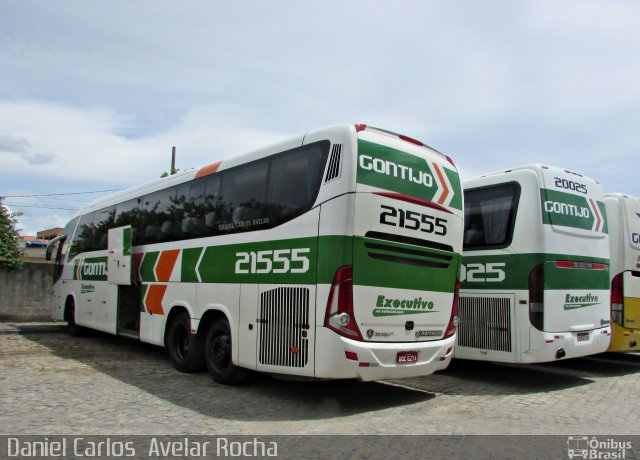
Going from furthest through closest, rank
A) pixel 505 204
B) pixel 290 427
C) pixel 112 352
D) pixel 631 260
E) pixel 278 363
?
pixel 112 352, pixel 631 260, pixel 505 204, pixel 278 363, pixel 290 427

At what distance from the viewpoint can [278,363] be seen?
667 centimetres

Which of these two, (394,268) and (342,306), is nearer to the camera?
(342,306)

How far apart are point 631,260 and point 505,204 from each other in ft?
10.9

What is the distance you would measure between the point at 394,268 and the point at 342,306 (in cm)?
92

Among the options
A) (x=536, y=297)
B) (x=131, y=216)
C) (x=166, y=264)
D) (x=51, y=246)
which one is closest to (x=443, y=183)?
(x=536, y=297)

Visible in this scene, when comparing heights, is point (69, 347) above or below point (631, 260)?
below

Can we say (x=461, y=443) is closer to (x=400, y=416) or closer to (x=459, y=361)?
(x=400, y=416)

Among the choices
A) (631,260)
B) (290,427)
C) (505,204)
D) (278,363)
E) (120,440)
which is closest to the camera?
(120,440)

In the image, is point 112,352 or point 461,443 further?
point 112,352

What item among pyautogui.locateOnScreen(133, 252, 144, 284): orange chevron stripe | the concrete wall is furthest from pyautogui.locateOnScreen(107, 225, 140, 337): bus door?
the concrete wall

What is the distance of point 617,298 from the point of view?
32.2 ft

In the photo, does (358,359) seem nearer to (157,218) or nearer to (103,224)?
(157,218)

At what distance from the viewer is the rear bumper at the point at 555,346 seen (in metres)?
7.88

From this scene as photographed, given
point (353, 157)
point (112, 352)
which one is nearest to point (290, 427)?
point (353, 157)
